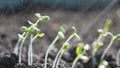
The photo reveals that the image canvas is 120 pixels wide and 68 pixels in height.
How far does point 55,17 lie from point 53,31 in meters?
0.10

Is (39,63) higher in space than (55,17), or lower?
lower

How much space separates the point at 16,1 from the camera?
5.45 ft

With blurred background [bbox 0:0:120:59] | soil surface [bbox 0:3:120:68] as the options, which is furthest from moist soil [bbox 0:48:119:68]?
blurred background [bbox 0:0:120:59]

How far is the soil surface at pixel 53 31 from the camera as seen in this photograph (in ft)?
5.32

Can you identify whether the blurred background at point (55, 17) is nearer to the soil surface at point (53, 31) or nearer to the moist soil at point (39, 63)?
the soil surface at point (53, 31)

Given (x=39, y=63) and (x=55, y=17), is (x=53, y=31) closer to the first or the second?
(x=55, y=17)

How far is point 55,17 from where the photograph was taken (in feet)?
7.41

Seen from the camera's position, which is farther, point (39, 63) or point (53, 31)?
point (53, 31)

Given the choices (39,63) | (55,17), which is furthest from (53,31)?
(39,63)

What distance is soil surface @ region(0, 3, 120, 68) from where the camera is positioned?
162 cm

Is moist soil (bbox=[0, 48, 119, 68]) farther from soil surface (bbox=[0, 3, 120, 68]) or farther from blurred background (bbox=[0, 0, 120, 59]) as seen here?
blurred background (bbox=[0, 0, 120, 59])

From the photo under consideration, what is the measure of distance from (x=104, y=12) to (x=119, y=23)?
0.69ft

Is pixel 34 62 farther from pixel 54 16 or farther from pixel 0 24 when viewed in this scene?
pixel 54 16

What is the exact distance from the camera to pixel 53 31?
7.26 feet
